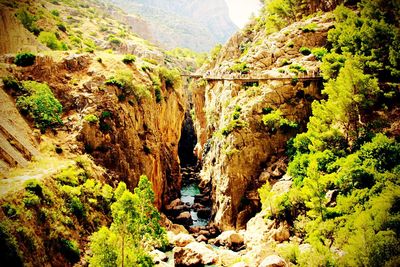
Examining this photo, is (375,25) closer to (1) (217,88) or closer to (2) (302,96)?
(2) (302,96)

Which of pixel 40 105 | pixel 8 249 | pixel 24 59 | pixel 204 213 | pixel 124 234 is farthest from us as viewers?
pixel 204 213

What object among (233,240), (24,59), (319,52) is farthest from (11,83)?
(319,52)

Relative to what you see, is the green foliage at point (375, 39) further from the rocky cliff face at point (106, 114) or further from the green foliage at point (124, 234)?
the green foliage at point (124, 234)

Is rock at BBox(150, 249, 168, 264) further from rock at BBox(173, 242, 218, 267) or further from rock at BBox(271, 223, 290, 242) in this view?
rock at BBox(271, 223, 290, 242)

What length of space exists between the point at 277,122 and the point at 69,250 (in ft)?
109

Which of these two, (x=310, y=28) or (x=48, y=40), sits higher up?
(x=310, y=28)

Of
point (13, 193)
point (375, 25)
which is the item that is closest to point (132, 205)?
point (13, 193)

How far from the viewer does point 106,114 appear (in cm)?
4322

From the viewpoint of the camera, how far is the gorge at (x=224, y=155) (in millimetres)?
25781

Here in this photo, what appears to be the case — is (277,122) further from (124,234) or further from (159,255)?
(124,234)

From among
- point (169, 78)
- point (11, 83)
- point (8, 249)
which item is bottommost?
point (8, 249)

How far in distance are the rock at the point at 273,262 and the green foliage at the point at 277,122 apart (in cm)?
2154

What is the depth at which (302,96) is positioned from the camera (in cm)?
4972

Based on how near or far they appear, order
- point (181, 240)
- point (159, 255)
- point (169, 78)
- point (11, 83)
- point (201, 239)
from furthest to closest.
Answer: point (169, 78)
point (201, 239)
point (181, 240)
point (159, 255)
point (11, 83)
